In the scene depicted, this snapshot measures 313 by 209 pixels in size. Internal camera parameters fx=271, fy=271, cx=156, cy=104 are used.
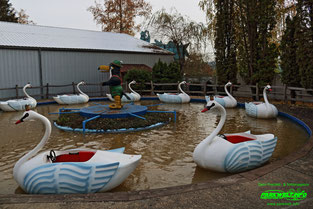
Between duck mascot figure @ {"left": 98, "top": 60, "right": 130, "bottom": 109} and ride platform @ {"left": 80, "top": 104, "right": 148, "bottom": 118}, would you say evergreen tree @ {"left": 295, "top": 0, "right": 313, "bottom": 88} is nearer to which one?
ride platform @ {"left": 80, "top": 104, "right": 148, "bottom": 118}

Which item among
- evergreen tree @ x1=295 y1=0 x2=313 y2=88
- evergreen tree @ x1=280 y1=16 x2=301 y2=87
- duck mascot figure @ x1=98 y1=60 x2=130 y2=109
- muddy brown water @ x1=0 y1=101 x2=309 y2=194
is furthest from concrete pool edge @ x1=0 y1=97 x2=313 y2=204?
evergreen tree @ x1=280 y1=16 x2=301 y2=87

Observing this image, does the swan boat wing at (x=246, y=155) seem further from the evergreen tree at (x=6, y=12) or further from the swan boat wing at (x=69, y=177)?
the evergreen tree at (x=6, y=12)

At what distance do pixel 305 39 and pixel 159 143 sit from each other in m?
9.42

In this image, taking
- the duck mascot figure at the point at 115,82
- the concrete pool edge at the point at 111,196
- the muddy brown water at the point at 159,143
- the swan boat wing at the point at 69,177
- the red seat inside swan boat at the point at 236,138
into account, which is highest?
the duck mascot figure at the point at 115,82

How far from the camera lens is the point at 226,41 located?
19.2 meters

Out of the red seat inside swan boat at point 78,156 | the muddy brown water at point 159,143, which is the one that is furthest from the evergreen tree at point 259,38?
the red seat inside swan boat at point 78,156

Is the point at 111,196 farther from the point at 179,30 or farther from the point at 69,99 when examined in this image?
the point at 179,30

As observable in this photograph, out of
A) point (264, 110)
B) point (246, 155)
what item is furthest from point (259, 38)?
point (246, 155)

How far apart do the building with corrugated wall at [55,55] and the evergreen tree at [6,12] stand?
1326 cm

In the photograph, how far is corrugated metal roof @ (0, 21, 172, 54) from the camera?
19066mm

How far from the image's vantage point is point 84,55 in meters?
21.2

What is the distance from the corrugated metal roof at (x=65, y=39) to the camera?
62.6ft
